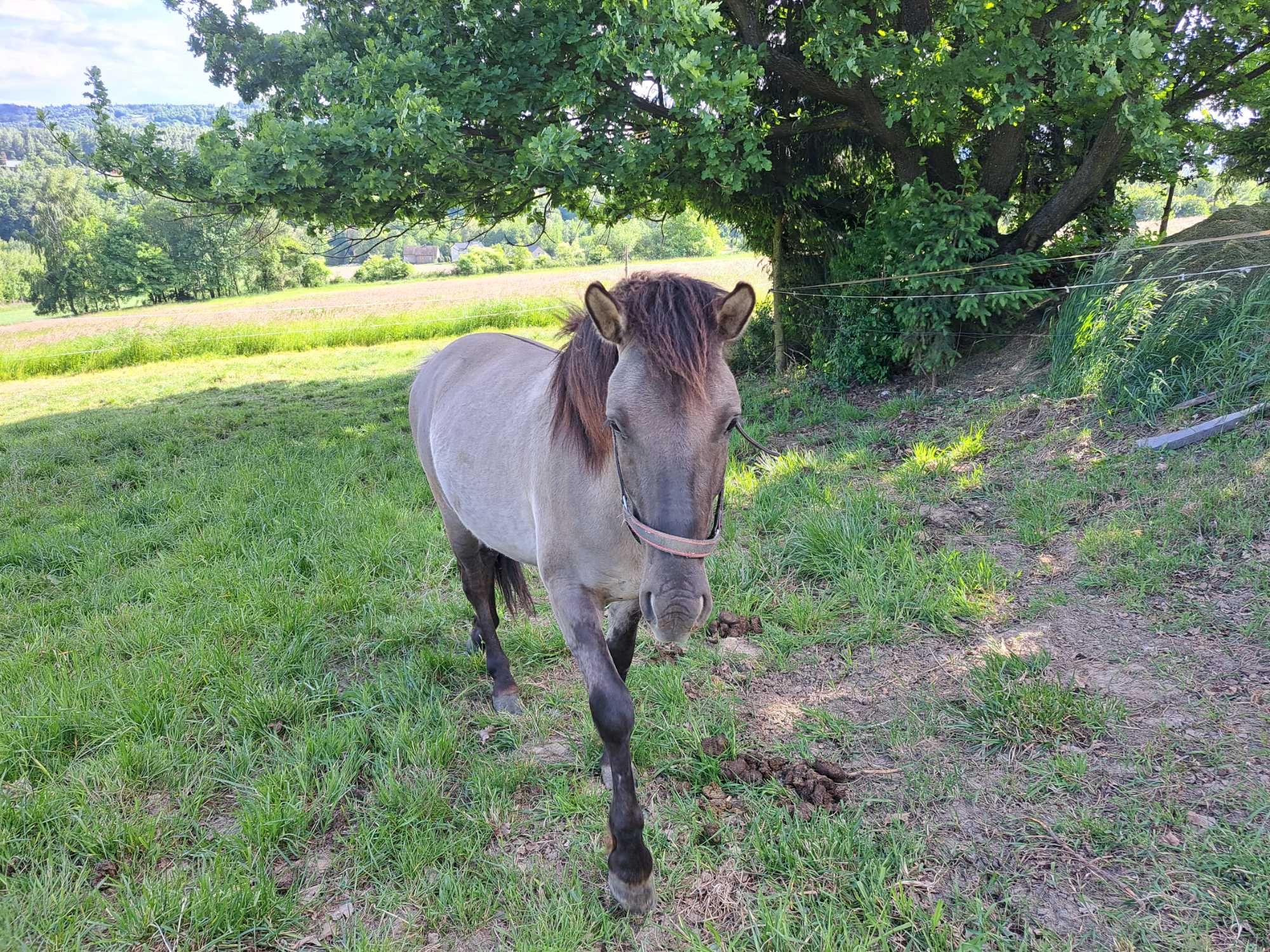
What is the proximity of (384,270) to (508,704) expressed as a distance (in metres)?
49.7

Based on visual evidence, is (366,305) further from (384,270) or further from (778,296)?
(384,270)

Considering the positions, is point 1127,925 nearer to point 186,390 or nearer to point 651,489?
point 651,489

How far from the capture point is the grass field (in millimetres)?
2215

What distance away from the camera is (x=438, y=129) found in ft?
19.6

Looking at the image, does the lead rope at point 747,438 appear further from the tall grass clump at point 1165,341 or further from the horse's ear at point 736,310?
the tall grass clump at point 1165,341

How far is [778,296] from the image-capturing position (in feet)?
32.5

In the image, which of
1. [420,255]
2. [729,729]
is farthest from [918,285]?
[420,255]

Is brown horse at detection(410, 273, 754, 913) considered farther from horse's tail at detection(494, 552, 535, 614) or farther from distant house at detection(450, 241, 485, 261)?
distant house at detection(450, 241, 485, 261)

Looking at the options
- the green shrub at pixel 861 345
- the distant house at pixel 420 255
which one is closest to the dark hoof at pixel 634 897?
the green shrub at pixel 861 345

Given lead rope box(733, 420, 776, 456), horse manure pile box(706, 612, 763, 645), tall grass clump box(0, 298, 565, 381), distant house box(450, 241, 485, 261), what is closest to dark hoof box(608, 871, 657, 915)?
lead rope box(733, 420, 776, 456)

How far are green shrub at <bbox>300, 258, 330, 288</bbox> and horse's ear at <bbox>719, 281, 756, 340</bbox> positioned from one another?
51623mm

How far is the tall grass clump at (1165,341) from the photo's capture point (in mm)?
5230

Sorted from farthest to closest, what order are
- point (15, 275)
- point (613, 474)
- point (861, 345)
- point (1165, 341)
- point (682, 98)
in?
point (15, 275) → point (861, 345) → point (682, 98) → point (1165, 341) → point (613, 474)

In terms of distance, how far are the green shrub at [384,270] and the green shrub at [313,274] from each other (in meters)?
2.59
